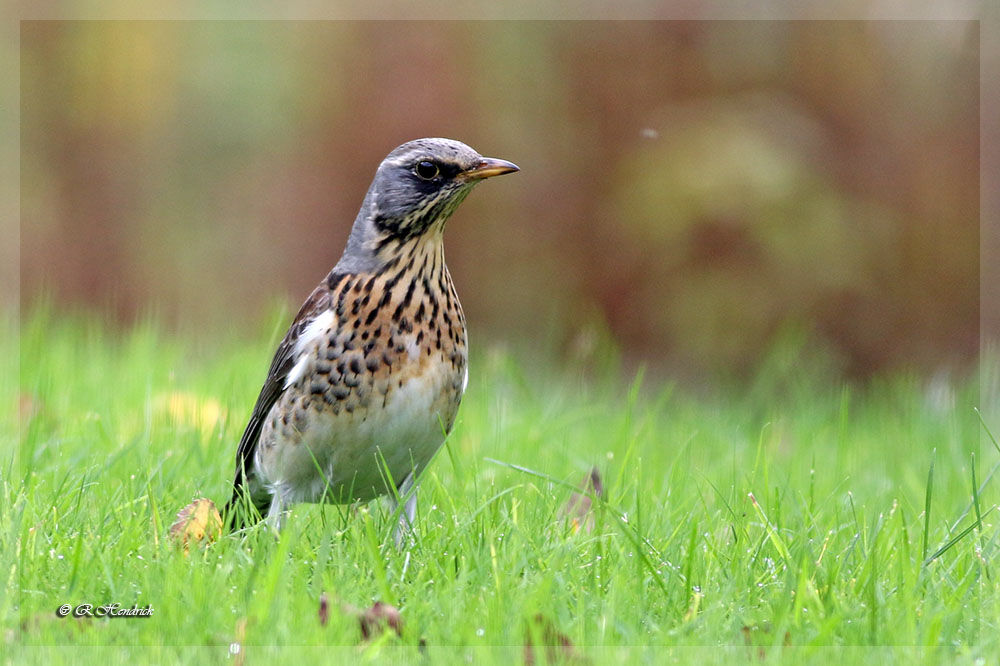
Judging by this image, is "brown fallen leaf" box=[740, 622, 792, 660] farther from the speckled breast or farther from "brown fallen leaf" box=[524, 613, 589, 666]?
the speckled breast

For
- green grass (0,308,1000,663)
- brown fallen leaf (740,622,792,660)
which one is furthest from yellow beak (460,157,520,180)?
brown fallen leaf (740,622,792,660)

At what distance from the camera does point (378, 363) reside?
464 cm

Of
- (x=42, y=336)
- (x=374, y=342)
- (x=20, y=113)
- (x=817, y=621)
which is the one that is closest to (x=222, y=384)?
(x=42, y=336)

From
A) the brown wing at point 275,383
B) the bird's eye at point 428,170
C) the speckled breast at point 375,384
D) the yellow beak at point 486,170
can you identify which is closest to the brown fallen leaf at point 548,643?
the speckled breast at point 375,384

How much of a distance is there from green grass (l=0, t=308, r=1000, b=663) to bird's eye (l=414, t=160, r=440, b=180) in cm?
111

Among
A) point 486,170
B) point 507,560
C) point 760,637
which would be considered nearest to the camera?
point 760,637

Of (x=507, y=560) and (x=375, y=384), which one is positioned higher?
(x=375, y=384)

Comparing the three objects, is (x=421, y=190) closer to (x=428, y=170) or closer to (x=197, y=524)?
(x=428, y=170)

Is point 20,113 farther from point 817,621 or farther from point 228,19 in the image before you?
point 817,621

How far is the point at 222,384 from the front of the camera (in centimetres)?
703

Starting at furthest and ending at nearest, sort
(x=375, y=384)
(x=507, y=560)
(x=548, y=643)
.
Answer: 1. (x=375, y=384)
2. (x=507, y=560)
3. (x=548, y=643)

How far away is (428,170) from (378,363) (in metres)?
0.81

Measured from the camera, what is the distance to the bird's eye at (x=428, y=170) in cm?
489

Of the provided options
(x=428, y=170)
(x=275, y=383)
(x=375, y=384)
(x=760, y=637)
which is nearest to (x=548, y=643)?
(x=760, y=637)
